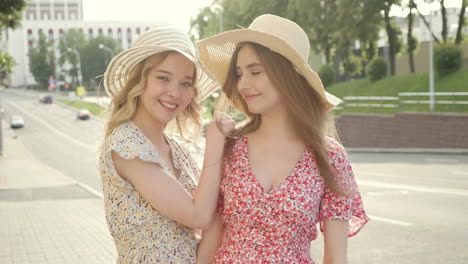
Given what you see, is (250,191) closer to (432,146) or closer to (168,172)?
(168,172)

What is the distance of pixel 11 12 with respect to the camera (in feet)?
68.6

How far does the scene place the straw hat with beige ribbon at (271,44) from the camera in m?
2.72

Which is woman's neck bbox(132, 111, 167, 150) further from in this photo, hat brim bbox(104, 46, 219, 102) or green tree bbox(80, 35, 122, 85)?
green tree bbox(80, 35, 122, 85)

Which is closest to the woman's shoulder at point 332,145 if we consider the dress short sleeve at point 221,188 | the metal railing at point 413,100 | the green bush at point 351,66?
the dress short sleeve at point 221,188

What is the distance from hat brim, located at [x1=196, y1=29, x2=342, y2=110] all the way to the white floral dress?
51 centimetres

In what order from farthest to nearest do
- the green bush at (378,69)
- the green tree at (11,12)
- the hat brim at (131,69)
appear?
the green bush at (378,69) → the green tree at (11,12) → the hat brim at (131,69)

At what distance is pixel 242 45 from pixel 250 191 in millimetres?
666

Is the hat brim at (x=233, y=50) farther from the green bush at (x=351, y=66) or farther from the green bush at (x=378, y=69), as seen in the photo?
the green bush at (x=351, y=66)

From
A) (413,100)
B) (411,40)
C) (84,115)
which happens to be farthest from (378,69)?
(84,115)

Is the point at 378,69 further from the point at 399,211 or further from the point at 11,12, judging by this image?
the point at 399,211

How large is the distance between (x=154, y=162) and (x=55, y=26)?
144 meters

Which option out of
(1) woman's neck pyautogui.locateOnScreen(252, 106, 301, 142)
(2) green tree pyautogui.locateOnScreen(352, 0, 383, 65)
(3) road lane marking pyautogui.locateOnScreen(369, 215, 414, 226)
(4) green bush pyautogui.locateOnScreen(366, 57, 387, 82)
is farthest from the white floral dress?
(2) green tree pyautogui.locateOnScreen(352, 0, 383, 65)

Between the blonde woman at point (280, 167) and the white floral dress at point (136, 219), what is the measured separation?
129 mm

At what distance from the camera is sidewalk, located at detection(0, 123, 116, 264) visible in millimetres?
8008
